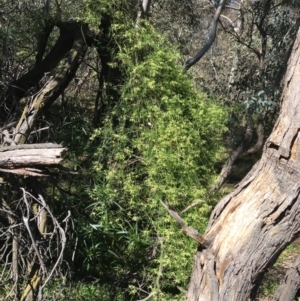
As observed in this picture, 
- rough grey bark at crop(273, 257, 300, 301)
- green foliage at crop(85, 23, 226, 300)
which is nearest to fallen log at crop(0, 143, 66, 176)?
green foliage at crop(85, 23, 226, 300)

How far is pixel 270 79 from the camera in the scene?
9.77 m

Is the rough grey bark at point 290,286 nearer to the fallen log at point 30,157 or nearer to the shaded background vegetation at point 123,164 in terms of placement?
the shaded background vegetation at point 123,164

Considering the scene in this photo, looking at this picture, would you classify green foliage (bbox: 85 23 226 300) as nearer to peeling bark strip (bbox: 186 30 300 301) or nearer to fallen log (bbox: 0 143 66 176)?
fallen log (bbox: 0 143 66 176)

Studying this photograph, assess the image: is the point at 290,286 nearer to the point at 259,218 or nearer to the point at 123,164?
the point at 123,164

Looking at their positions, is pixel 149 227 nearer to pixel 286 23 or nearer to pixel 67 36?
pixel 67 36

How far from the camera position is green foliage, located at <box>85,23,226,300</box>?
4.93 meters

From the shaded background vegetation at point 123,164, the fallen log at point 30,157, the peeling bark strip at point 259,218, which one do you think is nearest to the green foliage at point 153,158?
the shaded background vegetation at point 123,164

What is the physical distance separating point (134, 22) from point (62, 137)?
1.44 m

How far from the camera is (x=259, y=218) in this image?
2.62 m

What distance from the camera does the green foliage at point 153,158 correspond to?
4934mm

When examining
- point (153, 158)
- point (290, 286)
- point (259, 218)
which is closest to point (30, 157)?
point (153, 158)

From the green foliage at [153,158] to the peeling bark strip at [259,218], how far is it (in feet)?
6.82

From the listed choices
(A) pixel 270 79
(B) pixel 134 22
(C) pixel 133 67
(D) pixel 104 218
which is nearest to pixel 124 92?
(C) pixel 133 67

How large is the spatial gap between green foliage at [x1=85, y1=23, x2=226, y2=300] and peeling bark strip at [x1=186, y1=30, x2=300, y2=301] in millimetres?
2080
